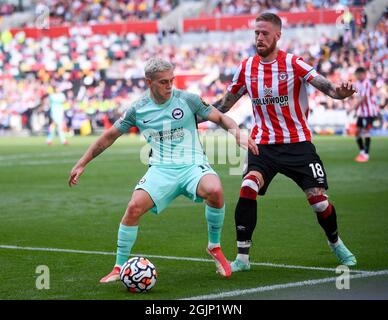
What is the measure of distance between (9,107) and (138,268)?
38.9 metres

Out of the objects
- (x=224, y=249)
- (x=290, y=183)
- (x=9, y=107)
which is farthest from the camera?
(x=9, y=107)

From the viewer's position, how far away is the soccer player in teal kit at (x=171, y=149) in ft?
26.5

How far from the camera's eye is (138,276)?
7387 millimetres

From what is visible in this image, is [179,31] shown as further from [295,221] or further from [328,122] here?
[295,221]

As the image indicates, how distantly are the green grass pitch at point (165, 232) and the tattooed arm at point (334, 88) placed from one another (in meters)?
1.62

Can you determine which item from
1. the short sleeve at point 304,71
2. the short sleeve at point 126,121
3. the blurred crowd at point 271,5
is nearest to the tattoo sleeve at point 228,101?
the short sleeve at point 304,71

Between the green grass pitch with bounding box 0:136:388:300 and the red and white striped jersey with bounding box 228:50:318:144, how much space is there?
1.27 meters

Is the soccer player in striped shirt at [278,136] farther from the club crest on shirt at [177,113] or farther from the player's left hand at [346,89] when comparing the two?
the club crest on shirt at [177,113]

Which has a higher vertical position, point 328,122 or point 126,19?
point 126,19

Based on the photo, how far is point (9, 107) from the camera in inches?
1781

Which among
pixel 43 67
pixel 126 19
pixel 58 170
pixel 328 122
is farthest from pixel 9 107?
pixel 58 170

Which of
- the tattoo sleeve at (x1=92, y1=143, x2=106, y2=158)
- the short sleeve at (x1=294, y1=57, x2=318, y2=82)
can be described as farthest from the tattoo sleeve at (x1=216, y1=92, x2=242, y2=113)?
the tattoo sleeve at (x1=92, y1=143, x2=106, y2=158)
